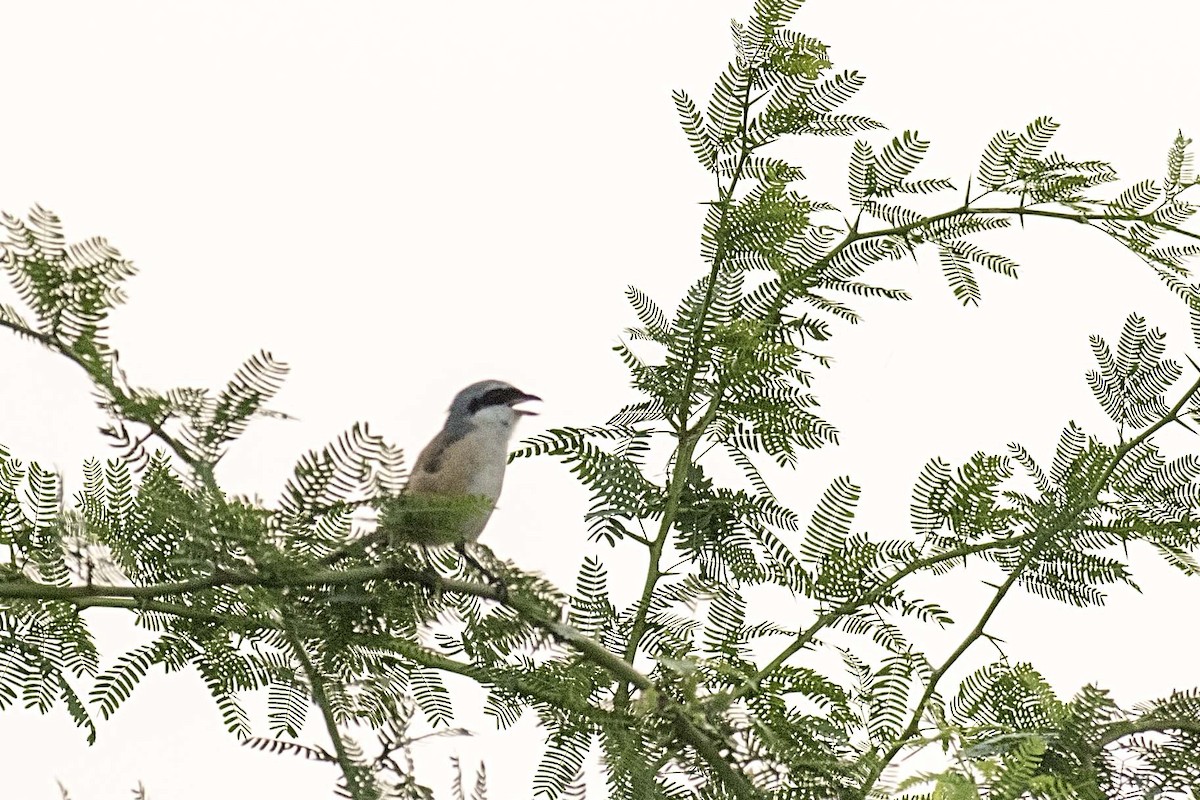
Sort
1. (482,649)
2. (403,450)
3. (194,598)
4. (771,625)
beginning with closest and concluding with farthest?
(403,450) < (194,598) < (482,649) < (771,625)

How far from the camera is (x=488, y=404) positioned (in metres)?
3.30

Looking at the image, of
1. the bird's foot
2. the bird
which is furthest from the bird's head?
the bird's foot

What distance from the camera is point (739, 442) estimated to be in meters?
2.58

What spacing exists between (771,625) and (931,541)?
0.28 m

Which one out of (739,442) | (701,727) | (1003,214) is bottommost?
(701,727)

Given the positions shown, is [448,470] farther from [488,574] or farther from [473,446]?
[488,574]

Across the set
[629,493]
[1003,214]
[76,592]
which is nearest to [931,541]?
[629,493]

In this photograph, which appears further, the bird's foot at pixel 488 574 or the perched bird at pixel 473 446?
the perched bird at pixel 473 446

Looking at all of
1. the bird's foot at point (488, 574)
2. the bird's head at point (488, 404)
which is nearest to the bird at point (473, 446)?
the bird's head at point (488, 404)

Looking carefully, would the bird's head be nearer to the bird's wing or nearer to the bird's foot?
the bird's wing

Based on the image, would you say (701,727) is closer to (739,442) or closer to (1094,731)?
(1094,731)

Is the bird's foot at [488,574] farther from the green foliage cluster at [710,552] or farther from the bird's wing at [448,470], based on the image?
the bird's wing at [448,470]

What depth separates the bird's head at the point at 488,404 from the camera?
3.21 meters

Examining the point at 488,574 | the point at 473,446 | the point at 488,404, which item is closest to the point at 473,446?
the point at 473,446
